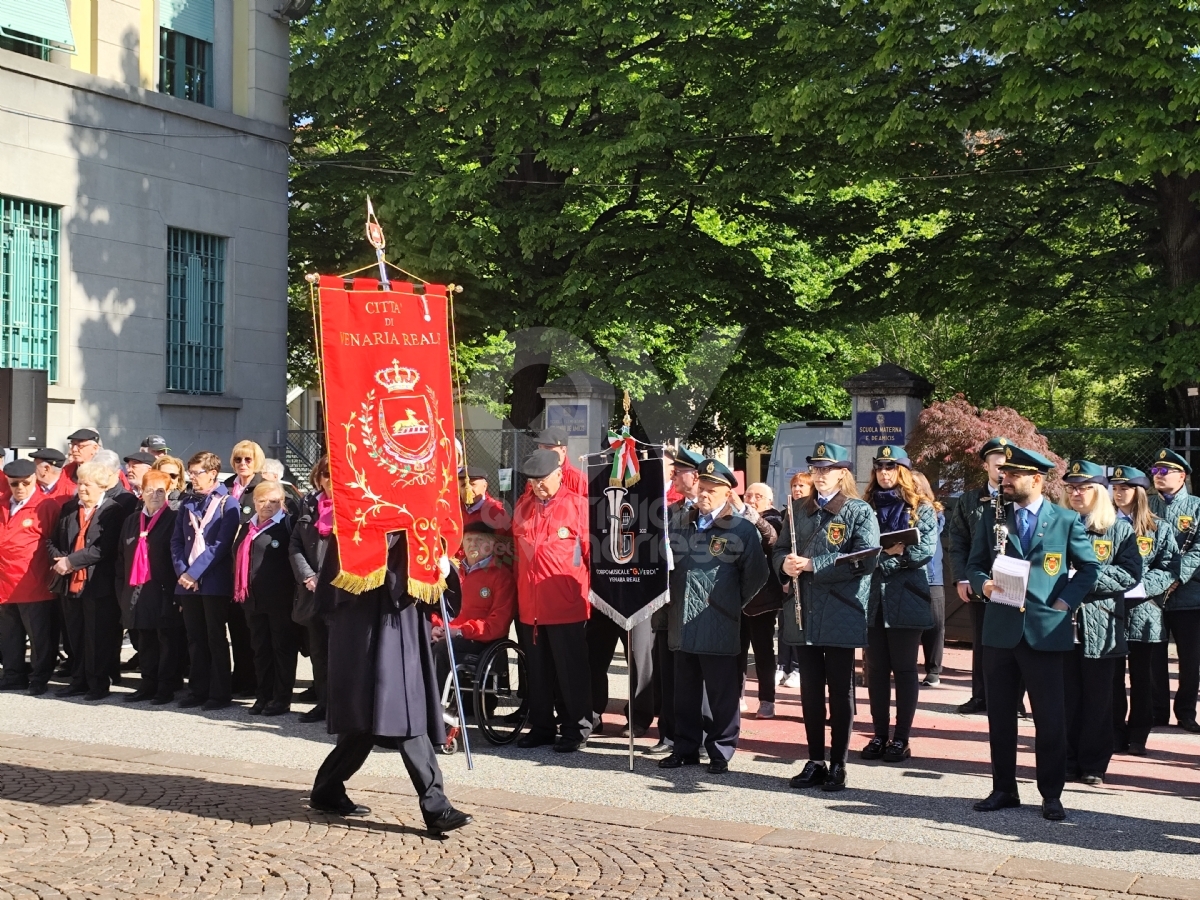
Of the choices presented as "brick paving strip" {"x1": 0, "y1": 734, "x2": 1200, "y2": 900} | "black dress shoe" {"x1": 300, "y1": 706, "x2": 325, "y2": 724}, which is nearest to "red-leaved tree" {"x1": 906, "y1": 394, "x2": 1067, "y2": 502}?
"black dress shoe" {"x1": 300, "y1": 706, "x2": 325, "y2": 724}

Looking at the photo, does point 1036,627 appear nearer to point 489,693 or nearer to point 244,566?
point 489,693

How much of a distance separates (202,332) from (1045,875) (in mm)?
17171

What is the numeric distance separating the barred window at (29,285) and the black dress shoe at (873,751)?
13.2 metres

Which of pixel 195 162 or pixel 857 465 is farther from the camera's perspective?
pixel 195 162

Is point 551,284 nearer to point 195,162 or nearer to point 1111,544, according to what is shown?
point 195,162

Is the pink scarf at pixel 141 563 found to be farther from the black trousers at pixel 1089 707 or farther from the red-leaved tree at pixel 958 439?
the red-leaved tree at pixel 958 439

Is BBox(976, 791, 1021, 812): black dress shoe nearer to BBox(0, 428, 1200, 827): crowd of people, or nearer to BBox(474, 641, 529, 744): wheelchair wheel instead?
BBox(0, 428, 1200, 827): crowd of people

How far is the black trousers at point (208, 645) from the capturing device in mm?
11570

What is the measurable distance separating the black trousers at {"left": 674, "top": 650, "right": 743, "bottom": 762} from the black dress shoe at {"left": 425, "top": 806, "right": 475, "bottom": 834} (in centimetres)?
215

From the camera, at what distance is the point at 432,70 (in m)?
22.1

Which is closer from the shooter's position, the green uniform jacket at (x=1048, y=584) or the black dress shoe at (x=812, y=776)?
the green uniform jacket at (x=1048, y=584)

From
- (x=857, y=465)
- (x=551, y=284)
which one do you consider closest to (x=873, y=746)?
(x=857, y=465)

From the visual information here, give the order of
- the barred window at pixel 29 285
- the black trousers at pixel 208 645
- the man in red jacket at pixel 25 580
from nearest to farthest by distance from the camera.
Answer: the black trousers at pixel 208 645, the man in red jacket at pixel 25 580, the barred window at pixel 29 285

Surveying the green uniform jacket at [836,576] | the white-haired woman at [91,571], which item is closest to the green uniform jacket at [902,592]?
the green uniform jacket at [836,576]
